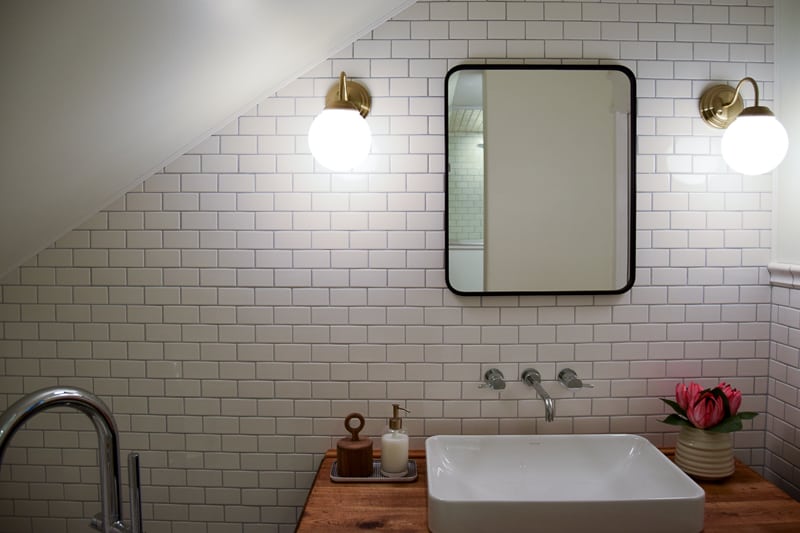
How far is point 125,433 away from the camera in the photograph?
7.08ft

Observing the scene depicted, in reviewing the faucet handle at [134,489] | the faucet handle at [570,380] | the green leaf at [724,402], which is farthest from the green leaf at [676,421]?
the faucet handle at [134,489]

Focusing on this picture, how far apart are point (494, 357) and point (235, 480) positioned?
0.97 metres

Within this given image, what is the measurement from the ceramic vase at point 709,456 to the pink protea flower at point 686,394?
82 mm

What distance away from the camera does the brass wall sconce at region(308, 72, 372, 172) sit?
1.95 metres

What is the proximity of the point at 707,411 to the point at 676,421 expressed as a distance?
11 cm

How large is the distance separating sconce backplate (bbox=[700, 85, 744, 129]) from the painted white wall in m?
0.14

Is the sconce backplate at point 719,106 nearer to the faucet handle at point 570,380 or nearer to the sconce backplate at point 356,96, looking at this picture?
the faucet handle at point 570,380

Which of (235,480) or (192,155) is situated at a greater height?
(192,155)

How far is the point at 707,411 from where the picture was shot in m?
1.92

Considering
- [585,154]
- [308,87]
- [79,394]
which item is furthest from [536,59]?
[79,394]

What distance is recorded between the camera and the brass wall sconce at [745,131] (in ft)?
6.39

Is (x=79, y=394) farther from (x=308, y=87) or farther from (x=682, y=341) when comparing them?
(x=682, y=341)

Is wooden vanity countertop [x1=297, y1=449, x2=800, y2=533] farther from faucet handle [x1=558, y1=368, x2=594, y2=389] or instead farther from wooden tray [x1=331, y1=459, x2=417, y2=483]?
faucet handle [x1=558, y1=368, x2=594, y2=389]

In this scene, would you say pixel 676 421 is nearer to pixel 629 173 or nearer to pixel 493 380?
pixel 493 380
